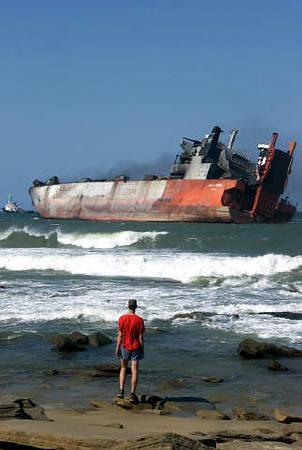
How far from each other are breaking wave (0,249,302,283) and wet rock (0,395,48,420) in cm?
1864

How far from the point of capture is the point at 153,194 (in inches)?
2328

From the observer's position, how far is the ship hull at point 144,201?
54.4 meters

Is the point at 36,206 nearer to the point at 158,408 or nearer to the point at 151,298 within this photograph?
the point at 151,298

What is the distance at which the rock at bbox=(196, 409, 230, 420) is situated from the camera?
25.3ft

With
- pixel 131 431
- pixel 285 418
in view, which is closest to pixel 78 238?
pixel 285 418

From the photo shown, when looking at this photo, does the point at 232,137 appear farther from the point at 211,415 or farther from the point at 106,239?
the point at 211,415

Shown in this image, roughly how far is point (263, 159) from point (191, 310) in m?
41.7

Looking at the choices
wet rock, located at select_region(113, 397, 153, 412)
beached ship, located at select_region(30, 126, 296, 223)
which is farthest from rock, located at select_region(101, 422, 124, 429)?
beached ship, located at select_region(30, 126, 296, 223)

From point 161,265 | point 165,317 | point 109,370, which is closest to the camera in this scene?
point 109,370

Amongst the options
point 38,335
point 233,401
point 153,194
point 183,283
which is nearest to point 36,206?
point 153,194

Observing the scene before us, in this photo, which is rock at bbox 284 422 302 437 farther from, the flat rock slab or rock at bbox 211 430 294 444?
the flat rock slab

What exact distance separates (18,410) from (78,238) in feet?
135

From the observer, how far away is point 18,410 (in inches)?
277

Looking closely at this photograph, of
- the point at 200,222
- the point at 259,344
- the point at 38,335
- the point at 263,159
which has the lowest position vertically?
the point at 38,335
